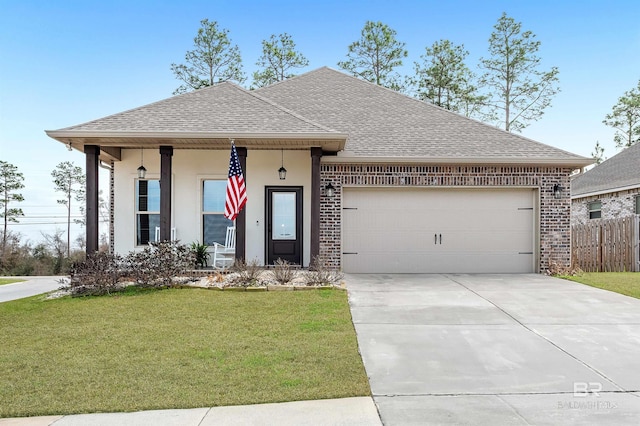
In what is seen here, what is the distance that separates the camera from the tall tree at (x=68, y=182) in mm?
28453

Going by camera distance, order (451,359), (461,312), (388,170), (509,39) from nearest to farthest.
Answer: (451,359) < (461,312) < (388,170) < (509,39)

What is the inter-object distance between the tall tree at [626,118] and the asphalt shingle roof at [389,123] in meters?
23.1

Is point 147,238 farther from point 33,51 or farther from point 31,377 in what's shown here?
point 33,51

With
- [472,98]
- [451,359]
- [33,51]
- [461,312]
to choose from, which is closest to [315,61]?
[472,98]

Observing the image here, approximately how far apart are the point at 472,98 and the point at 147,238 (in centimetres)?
1931

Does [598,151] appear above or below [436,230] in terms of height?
above

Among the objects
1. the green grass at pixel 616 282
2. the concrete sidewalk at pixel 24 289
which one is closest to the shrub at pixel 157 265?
the concrete sidewalk at pixel 24 289

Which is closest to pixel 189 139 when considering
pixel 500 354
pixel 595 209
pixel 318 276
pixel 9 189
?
pixel 318 276

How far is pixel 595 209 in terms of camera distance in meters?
17.4

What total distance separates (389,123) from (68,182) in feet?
79.6

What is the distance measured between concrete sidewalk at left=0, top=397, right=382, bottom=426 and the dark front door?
7549 millimetres

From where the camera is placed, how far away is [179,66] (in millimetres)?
23828
